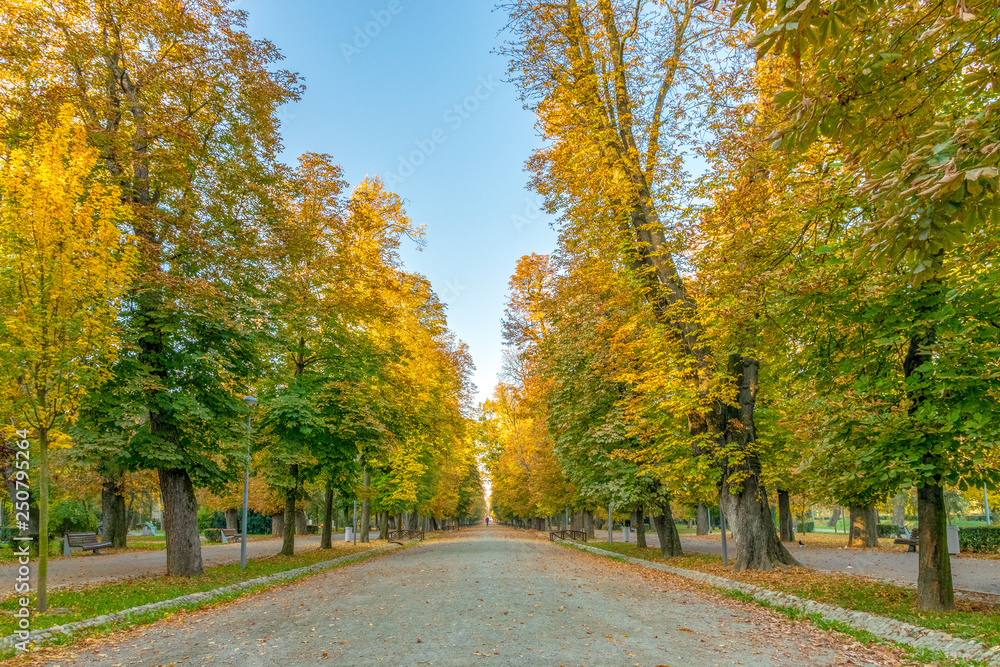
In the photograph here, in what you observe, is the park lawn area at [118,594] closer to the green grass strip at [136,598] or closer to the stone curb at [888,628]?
the green grass strip at [136,598]

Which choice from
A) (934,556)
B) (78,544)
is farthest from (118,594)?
(78,544)

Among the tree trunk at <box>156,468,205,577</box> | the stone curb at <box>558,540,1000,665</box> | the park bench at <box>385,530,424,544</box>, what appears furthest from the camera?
the park bench at <box>385,530,424,544</box>

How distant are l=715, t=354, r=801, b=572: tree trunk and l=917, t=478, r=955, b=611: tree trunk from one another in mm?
4533

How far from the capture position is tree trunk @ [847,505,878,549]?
25.5 meters

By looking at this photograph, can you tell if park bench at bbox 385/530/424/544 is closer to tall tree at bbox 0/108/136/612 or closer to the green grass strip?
the green grass strip

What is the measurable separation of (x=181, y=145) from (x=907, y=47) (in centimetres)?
1318

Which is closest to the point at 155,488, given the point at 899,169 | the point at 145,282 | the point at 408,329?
the point at 408,329

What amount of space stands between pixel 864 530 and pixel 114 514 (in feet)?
116

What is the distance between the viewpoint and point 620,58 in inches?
530

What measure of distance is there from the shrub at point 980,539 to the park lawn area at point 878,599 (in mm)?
13739

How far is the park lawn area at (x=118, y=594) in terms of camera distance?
7785mm

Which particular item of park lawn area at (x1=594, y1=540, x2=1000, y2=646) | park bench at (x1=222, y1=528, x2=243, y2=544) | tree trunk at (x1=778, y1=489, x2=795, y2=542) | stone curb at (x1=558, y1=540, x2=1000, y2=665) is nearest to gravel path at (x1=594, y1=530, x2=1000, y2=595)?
park lawn area at (x1=594, y1=540, x2=1000, y2=646)

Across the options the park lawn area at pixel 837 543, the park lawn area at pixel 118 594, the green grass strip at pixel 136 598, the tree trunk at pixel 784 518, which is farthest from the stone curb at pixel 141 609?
the tree trunk at pixel 784 518

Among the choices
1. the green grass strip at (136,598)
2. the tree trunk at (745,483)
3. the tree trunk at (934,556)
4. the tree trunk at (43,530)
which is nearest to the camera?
the green grass strip at (136,598)
